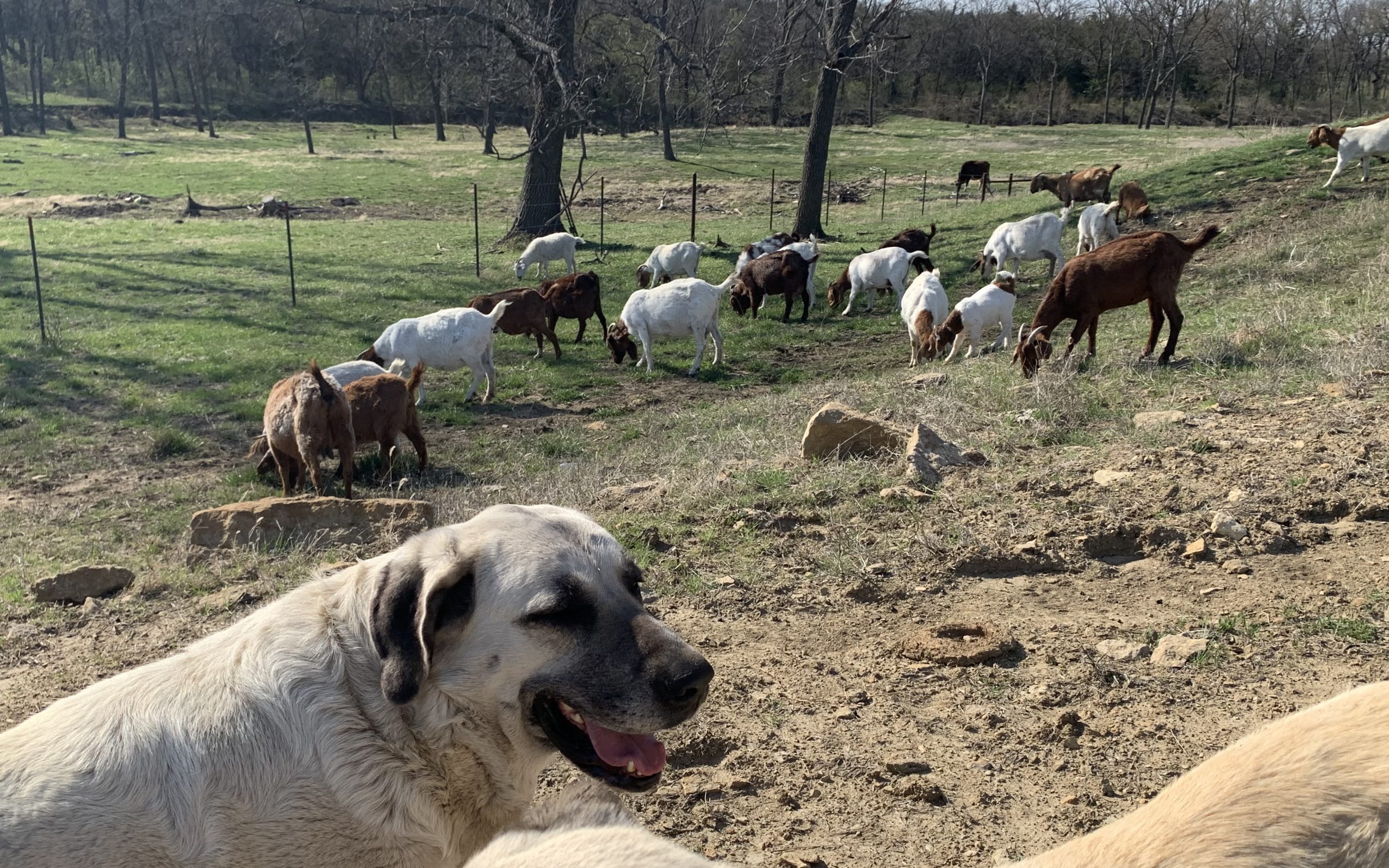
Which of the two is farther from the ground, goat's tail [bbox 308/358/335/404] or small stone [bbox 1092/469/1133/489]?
small stone [bbox 1092/469/1133/489]

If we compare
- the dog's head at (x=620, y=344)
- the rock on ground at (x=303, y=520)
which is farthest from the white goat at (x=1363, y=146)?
the rock on ground at (x=303, y=520)

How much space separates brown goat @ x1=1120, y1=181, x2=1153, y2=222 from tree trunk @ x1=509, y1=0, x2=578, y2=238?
12.1 meters

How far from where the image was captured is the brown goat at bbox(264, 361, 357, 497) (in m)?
10.2

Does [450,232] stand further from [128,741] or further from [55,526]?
A: [128,741]

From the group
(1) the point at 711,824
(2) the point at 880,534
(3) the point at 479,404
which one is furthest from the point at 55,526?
(1) the point at 711,824

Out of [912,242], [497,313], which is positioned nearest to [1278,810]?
[497,313]

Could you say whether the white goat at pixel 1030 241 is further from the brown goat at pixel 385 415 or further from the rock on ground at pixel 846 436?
the rock on ground at pixel 846 436

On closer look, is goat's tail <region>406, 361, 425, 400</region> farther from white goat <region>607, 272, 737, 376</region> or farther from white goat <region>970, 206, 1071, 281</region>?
white goat <region>970, 206, 1071, 281</region>

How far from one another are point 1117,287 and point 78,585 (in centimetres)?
1014

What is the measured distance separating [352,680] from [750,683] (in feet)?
6.74

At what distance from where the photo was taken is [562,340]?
1897 centimetres

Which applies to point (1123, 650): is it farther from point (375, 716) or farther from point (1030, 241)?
point (1030, 241)

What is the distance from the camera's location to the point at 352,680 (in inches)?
115

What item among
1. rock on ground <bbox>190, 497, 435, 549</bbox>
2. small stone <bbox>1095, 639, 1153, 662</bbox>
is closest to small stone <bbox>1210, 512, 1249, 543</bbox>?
small stone <bbox>1095, 639, 1153, 662</bbox>
